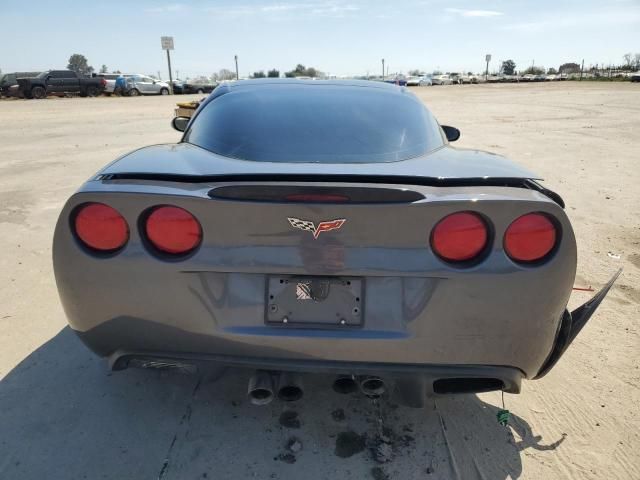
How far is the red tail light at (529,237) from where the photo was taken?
185 centimetres

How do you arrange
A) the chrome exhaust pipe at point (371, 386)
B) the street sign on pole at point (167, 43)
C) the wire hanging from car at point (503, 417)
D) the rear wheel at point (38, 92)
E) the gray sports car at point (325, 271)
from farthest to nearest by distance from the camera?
the street sign on pole at point (167, 43) < the rear wheel at point (38, 92) < the wire hanging from car at point (503, 417) < the chrome exhaust pipe at point (371, 386) < the gray sports car at point (325, 271)

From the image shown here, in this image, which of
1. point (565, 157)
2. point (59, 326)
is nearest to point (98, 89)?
point (565, 157)

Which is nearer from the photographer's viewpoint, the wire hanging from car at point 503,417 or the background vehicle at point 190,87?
the wire hanging from car at point 503,417

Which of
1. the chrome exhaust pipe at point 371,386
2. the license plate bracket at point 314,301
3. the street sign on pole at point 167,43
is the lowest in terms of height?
the chrome exhaust pipe at point 371,386

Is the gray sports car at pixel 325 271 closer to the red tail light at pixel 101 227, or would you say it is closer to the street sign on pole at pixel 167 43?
the red tail light at pixel 101 227

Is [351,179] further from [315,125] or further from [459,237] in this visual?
[315,125]

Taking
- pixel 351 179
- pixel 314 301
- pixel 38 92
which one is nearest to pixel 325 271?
pixel 314 301

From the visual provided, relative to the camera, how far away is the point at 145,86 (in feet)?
120

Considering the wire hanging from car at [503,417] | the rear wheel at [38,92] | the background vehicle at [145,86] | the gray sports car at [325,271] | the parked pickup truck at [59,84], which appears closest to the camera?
the gray sports car at [325,271]

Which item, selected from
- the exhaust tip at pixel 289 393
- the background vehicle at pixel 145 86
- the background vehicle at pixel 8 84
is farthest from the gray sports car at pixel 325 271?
the background vehicle at pixel 145 86

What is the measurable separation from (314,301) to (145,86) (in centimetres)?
3892

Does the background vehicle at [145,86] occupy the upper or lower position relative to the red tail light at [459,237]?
upper

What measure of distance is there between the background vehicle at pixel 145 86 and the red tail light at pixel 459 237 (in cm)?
3824

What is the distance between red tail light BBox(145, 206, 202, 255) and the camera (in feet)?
6.10
